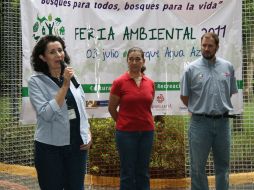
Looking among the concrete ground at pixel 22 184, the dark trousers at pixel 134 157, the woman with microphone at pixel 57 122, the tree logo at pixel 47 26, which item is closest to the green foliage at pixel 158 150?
the concrete ground at pixel 22 184

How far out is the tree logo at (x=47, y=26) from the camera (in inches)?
192

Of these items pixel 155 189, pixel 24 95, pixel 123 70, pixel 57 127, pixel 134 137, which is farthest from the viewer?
pixel 155 189

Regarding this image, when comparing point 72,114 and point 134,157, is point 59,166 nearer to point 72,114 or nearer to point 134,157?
point 72,114

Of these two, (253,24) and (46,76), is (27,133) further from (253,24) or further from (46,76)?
(253,24)

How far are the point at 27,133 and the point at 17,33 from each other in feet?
4.07

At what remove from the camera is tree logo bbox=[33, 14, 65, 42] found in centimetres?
488

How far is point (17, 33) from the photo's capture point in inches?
202

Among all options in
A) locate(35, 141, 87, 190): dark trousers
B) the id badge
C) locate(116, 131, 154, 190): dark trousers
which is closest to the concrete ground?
locate(116, 131, 154, 190): dark trousers

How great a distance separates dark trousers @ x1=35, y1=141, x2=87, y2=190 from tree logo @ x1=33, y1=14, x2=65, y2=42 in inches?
82.9

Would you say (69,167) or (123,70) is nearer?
(69,167)

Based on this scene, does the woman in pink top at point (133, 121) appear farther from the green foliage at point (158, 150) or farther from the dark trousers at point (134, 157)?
the green foliage at point (158, 150)

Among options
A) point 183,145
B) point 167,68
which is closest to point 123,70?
point 167,68

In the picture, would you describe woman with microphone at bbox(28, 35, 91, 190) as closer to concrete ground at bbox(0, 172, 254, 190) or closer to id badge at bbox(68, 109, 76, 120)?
id badge at bbox(68, 109, 76, 120)

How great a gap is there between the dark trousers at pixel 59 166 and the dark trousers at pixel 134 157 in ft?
4.13
